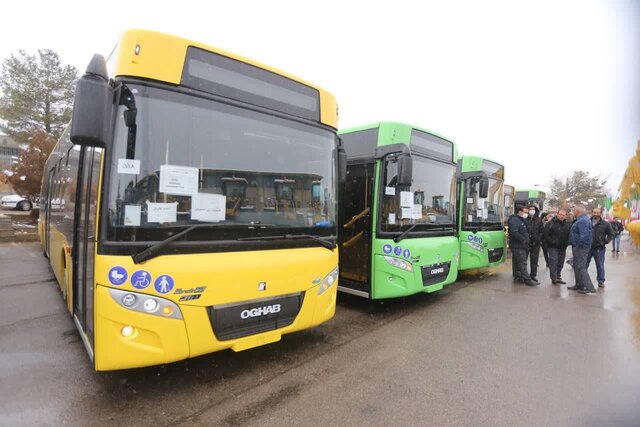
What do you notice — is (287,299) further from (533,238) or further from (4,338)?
(533,238)

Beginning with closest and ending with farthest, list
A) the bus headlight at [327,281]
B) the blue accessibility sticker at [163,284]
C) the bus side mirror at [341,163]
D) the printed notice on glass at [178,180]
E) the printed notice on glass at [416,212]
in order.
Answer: the blue accessibility sticker at [163,284] < the printed notice on glass at [178,180] < the bus headlight at [327,281] < the bus side mirror at [341,163] < the printed notice on glass at [416,212]

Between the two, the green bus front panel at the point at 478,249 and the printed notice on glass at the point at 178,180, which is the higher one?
A: the printed notice on glass at the point at 178,180

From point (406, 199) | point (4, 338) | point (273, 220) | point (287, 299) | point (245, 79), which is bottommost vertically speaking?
point (4, 338)

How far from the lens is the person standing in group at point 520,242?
335 inches

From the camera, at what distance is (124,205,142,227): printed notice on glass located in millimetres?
2836

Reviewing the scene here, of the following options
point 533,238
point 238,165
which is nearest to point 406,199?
point 238,165

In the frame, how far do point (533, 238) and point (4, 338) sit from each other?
35.8 ft

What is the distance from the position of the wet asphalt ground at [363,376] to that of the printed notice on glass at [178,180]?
190 centimetres

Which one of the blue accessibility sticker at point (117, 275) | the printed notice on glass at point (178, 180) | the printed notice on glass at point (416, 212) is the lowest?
the blue accessibility sticker at point (117, 275)

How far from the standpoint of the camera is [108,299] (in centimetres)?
277

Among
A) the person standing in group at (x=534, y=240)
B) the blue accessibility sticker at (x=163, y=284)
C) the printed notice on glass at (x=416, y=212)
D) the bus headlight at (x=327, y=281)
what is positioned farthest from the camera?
the person standing in group at (x=534, y=240)

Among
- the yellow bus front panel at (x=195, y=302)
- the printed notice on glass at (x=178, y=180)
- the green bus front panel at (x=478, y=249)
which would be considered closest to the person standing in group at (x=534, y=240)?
the green bus front panel at (x=478, y=249)

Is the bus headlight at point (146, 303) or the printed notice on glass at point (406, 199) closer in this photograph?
the bus headlight at point (146, 303)

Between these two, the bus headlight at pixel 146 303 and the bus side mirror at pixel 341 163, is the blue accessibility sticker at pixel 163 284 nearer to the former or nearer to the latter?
the bus headlight at pixel 146 303
